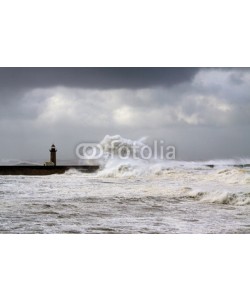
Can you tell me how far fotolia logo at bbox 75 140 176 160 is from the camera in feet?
17.8

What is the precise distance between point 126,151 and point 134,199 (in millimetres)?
537

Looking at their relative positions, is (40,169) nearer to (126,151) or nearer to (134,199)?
(126,151)

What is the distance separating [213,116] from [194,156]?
0.49 metres

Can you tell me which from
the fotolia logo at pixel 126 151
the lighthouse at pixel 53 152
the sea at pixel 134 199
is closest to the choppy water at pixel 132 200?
the sea at pixel 134 199

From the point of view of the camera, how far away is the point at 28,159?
220 inches

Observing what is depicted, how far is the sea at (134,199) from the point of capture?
17.2ft

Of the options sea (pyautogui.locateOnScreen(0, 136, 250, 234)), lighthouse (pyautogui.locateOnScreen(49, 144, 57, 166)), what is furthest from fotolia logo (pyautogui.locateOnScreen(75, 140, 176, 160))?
lighthouse (pyautogui.locateOnScreen(49, 144, 57, 166))

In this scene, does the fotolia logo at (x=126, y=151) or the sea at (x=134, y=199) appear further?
the fotolia logo at (x=126, y=151)

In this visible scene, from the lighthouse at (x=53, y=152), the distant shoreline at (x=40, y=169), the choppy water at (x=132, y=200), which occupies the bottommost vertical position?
the choppy water at (x=132, y=200)

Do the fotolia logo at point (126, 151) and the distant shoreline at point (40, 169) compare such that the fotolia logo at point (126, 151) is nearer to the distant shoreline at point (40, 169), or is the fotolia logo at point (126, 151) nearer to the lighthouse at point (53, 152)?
the distant shoreline at point (40, 169)

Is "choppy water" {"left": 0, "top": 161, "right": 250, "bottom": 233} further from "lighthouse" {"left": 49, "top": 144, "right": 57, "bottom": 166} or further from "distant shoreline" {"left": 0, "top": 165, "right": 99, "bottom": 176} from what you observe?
"lighthouse" {"left": 49, "top": 144, "right": 57, "bottom": 166}

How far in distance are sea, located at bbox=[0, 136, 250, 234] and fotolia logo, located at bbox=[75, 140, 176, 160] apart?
0.07m

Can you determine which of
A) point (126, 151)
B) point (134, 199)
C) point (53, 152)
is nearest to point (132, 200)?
point (134, 199)
